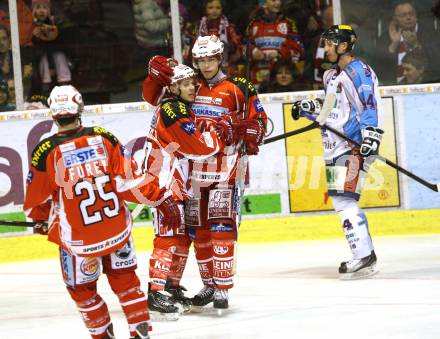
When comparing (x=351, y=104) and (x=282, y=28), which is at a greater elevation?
(x=282, y=28)

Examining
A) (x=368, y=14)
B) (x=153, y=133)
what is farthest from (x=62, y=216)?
(x=368, y=14)

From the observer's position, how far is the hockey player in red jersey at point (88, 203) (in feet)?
16.2

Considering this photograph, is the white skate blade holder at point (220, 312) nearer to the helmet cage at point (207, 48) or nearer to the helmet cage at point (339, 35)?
the helmet cage at point (207, 48)

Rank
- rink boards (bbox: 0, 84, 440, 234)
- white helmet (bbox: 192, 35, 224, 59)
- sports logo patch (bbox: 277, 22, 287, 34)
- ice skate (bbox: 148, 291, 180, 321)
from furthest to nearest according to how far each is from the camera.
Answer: sports logo patch (bbox: 277, 22, 287, 34) → rink boards (bbox: 0, 84, 440, 234) → white helmet (bbox: 192, 35, 224, 59) → ice skate (bbox: 148, 291, 180, 321)

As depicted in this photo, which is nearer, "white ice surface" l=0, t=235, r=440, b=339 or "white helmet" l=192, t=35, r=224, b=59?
"white ice surface" l=0, t=235, r=440, b=339

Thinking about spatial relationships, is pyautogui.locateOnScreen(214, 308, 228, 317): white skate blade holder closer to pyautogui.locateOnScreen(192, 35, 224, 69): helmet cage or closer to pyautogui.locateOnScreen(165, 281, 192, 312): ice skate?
pyautogui.locateOnScreen(165, 281, 192, 312): ice skate

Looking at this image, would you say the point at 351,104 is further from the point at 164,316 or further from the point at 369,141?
the point at 164,316

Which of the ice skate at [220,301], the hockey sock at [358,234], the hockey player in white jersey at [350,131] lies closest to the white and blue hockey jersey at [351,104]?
the hockey player in white jersey at [350,131]

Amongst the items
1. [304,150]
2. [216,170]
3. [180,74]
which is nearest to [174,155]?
[216,170]

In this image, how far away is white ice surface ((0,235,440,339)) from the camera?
5598mm

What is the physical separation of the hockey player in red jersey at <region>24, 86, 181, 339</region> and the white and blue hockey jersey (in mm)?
2374

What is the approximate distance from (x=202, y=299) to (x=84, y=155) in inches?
63.3

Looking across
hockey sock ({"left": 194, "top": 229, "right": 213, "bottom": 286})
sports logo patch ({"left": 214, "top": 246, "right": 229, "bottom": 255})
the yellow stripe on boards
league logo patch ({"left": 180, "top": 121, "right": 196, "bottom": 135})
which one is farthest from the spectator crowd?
league logo patch ({"left": 180, "top": 121, "right": 196, "bottom": 135})

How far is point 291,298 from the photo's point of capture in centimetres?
651
